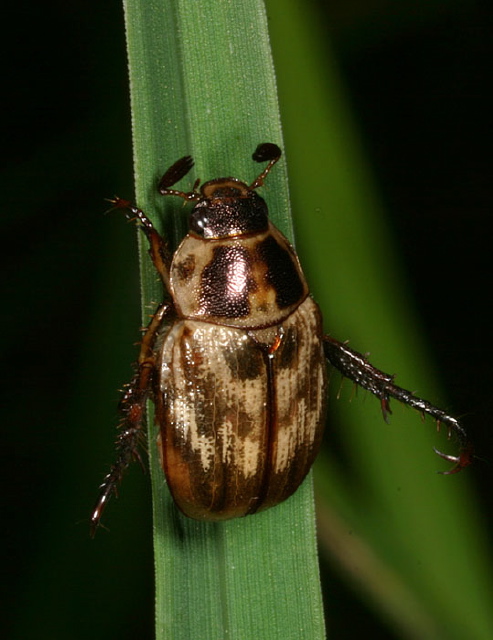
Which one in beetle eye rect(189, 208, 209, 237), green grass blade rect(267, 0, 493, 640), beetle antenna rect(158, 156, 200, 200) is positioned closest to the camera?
beetle antenna rect(158, 156, 200, 200)

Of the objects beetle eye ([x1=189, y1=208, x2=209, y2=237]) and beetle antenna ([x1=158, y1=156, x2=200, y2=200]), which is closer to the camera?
beetle antenna ([x1=158, y1=156, x2=200, y2=200])

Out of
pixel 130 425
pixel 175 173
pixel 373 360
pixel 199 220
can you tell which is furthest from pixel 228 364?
pixel 373 360

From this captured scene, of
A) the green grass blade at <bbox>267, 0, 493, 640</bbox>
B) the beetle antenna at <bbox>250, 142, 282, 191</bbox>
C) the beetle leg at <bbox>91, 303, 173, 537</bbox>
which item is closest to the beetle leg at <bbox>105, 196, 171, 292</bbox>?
the beetle leg at <bbox>91, 303, 173, 537</bbox>

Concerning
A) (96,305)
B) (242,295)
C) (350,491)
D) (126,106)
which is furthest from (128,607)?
(126,106)

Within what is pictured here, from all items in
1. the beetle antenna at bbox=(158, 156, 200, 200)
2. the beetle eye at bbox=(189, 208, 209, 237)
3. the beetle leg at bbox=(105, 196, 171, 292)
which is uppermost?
the beetle antenna at bbox=(158, 156, 200, 200)

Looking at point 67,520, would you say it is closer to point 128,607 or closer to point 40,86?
point 128,607

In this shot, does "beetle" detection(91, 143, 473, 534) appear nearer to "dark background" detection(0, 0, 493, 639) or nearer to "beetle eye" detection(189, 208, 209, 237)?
"beetle eye" detection(189, 208, 209, 237)
